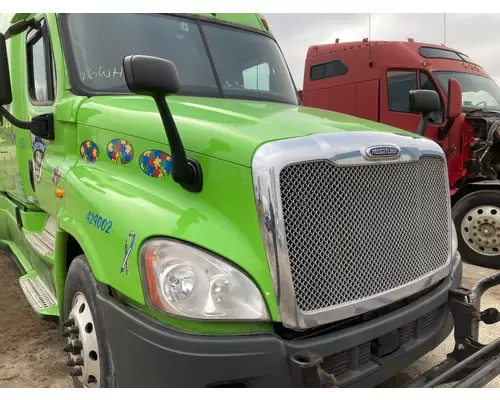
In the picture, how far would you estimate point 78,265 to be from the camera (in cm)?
264

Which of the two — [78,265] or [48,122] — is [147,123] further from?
[48,122]

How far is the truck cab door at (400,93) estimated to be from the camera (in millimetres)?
7438

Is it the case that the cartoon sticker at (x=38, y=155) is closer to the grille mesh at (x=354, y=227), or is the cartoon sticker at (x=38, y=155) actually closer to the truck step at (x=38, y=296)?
the truck step at (x=38, y=296)

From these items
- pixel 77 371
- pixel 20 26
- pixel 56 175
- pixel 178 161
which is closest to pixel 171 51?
pixel 56 175

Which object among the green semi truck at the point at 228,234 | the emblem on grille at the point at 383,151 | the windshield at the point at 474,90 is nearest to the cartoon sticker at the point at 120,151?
the green semi truck at the point at 228,234

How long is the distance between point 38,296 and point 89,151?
131 centimetres

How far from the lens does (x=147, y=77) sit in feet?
7.09

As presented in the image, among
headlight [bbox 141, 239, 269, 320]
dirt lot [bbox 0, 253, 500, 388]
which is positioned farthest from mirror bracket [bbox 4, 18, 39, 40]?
headlight [bbox 141, 239, 269, 320]

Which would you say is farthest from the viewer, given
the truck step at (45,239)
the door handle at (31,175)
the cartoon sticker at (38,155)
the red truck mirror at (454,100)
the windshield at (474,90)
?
the windshield at (474,90)

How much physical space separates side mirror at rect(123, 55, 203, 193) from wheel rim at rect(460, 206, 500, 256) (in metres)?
4.87

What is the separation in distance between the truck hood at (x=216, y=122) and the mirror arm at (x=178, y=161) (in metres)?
0.11

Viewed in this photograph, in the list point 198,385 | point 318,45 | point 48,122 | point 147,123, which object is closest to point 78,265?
point 147,123

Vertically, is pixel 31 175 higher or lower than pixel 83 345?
higher

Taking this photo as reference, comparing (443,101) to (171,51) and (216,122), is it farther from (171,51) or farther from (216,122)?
(216,122)
